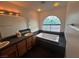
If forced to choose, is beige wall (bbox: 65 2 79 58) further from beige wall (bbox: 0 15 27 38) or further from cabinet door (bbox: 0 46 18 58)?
beige wall (bbox: 0 15 27 38)

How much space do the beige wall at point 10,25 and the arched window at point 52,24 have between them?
222 cm

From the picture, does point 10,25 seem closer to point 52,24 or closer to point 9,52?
point 9,52

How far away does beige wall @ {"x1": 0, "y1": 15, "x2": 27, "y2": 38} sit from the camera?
2.40 m

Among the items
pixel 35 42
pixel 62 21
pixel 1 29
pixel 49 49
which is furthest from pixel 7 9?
pixel 62 21

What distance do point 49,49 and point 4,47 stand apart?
216 cm

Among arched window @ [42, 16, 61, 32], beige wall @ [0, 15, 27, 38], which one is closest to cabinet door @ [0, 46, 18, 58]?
beige wall @ [0, 15, 27, 38]

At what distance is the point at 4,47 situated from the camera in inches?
70.4

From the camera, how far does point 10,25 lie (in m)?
2.72

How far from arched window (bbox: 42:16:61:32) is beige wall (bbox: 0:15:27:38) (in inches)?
87.4

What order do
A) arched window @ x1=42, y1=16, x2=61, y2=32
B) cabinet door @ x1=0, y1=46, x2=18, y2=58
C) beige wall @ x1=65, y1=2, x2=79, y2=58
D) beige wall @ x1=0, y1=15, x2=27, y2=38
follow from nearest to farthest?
1. beige wall @ x1=65, y1=2, x2=79, y2=58
2. cabinet door @ x1=0, y1=46, x2=18, y2=58
3. beige wall @ x1=0, y1=15, x2=27, y2=38
4. arched window @ x1=42, y1=16, x2=61, y2=32

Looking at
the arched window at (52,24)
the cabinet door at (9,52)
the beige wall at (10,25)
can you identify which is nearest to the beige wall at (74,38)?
the cabinet door at (9,52)

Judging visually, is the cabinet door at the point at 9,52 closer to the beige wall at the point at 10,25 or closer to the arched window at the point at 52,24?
the beige wall at the point at 10,25

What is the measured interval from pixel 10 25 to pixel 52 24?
301cm

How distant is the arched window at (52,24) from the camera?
4.68 m
